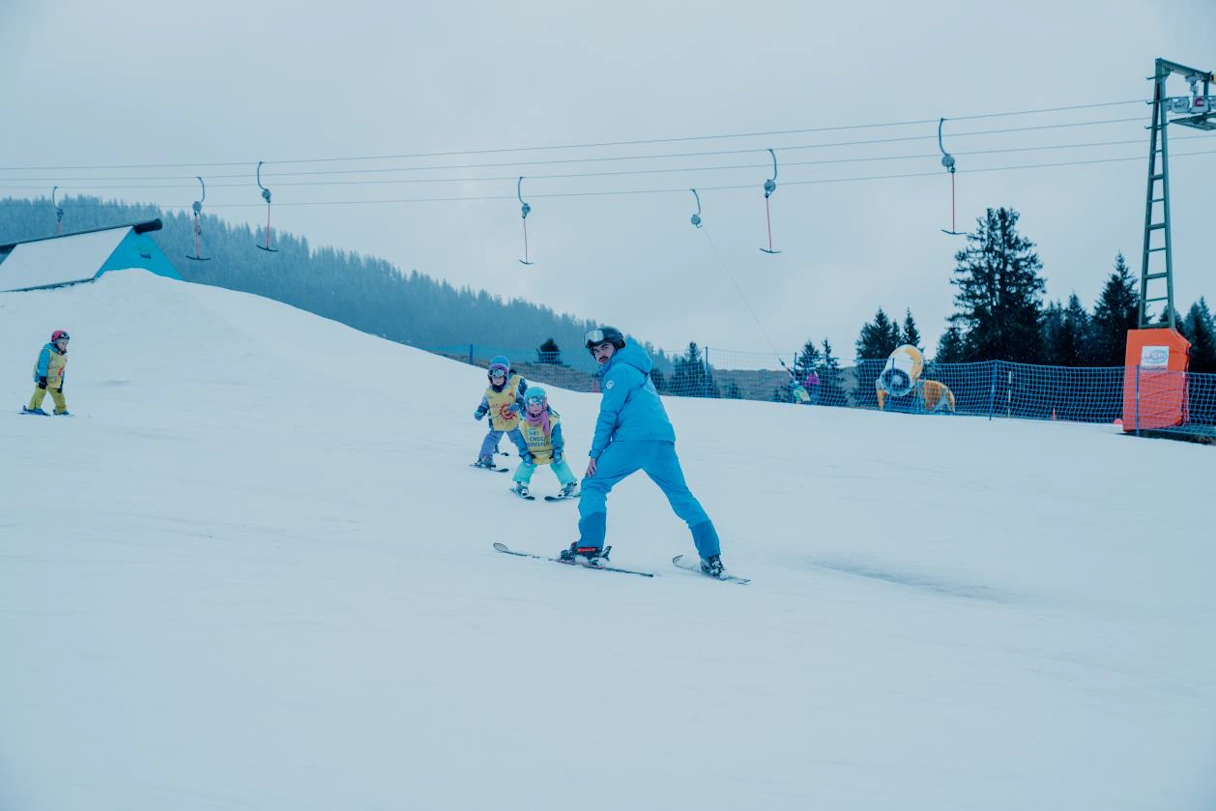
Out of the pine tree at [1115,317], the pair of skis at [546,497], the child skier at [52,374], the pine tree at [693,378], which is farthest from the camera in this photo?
the pine tree at [1115,317]

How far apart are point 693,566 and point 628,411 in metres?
1.46

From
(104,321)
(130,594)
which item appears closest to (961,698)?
(130,594)

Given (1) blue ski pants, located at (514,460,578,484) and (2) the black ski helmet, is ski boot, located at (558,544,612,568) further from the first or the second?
(1) blue ski pants, located at (514,460,578,484)

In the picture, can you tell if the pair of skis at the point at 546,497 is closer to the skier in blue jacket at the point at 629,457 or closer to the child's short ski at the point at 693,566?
the child's short ski at the point at 693,566

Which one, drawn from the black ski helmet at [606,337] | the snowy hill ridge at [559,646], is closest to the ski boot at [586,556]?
the snowy hill ridge at [559,646]

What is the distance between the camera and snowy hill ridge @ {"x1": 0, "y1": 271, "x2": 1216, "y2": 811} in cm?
264

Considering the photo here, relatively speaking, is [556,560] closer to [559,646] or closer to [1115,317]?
[559,646]

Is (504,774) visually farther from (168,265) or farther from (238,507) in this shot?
(168,265)

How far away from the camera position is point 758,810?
2557mm

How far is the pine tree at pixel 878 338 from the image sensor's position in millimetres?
55906

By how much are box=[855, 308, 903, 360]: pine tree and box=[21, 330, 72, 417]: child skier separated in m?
49.9

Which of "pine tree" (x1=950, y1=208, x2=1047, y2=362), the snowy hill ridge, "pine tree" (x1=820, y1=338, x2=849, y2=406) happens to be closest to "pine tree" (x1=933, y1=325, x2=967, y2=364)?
"pine tree" (x1=950, y1=208, x2=1047, y2=362)

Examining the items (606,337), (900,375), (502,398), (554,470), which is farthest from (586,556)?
(900,375)

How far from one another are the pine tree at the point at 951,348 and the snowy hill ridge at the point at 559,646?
44242mm
